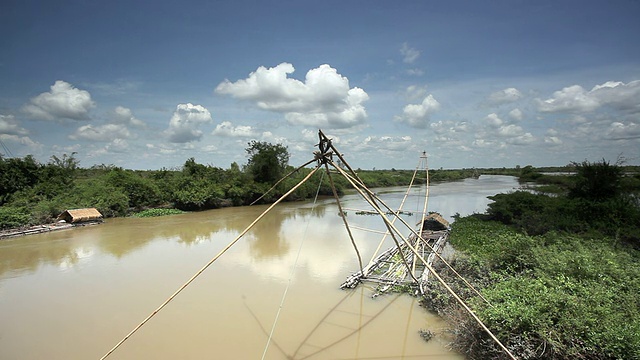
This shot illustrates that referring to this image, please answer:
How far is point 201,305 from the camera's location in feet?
19.3

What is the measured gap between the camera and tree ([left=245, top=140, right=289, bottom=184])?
22656 millimetres

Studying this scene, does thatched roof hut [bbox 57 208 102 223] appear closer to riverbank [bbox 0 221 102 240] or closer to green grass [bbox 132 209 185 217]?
riverbank [bbox 0 221 102 240]

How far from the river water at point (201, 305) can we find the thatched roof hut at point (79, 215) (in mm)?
2401

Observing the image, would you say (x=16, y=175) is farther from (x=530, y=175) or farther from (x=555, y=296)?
(x=530, y=175)

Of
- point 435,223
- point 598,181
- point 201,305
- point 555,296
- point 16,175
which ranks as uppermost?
point 16,175

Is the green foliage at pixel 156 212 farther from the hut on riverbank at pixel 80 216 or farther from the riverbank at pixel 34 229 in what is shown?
the riverbank at pixel 34 229

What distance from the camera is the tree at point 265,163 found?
22.7 m

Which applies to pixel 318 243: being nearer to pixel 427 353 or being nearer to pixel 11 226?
pixel 427 353

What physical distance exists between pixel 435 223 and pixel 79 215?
1457cm

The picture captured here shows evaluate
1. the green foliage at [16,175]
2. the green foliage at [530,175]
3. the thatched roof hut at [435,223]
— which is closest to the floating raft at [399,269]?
the thatched roof hut at [435,223]

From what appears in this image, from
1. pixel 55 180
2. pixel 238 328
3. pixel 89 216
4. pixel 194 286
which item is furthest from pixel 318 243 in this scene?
pixel 55 180

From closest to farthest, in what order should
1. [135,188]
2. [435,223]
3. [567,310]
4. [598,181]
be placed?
[567,310] → [598,181] → [435,223] → [135,188]

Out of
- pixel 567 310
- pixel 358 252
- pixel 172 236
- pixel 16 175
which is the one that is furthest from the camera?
pixel 16 175

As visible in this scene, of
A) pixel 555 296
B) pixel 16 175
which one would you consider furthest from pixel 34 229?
pixel 555 296
